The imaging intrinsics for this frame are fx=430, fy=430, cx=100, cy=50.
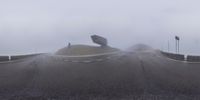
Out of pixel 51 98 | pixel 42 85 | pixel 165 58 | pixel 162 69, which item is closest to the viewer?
pixel 51 98

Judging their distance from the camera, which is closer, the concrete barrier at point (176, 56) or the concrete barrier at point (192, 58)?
the concrete barrier at point (192, 58)

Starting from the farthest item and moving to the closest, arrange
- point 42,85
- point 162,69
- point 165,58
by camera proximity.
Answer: point 165,58 → point 162,69 → point 42,85

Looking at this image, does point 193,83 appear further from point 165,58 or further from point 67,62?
point 67,62

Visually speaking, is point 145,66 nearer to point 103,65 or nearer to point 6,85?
point 103,65

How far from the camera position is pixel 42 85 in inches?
593

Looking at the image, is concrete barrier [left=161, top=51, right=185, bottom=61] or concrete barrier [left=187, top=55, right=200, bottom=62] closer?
concrete barrier [left=187, top=55, right=200, bottom=62]

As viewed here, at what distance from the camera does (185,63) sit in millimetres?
16875

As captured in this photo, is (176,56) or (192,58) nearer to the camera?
(192,58)

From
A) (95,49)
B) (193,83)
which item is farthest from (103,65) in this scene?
(193,83)

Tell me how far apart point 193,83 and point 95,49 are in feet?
12.7

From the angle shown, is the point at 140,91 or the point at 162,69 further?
the point at 162,69

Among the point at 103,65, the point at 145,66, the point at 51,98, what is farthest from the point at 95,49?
the point at 51,98

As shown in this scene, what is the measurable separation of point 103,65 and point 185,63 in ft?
11.2

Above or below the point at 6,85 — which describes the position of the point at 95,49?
above
